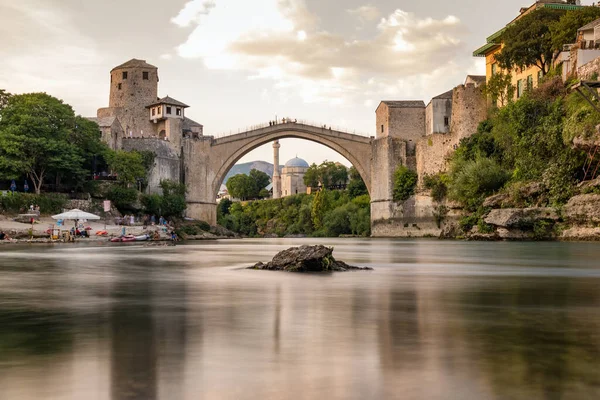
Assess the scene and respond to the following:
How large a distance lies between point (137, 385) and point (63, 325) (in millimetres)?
2571

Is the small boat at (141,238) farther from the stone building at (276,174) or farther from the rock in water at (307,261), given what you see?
the stone building at (276,174)

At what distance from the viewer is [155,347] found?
4.81 m

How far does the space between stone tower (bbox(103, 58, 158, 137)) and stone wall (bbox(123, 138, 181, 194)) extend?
373 centimetres

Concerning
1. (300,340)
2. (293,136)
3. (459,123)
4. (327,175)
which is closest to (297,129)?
(293,136)

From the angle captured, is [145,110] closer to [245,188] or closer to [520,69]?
[520,69]

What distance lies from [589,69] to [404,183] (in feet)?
79.5

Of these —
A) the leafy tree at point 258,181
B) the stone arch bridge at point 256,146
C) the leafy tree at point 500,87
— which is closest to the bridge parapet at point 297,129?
the stone arch bridge at point 256,146

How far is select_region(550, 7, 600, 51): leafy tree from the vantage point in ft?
110

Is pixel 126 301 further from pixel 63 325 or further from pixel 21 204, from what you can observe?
pixel 21 204

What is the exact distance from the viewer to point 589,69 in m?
28.1

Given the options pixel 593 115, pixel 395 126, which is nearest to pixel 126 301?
pixel 593 115

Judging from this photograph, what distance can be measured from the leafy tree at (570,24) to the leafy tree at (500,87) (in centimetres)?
525

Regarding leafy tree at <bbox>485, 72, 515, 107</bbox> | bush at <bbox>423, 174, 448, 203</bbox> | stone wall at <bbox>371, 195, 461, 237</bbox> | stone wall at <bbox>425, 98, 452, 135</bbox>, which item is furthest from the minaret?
leafy tree at <bbox>485, 72, 515, 107</bbox>

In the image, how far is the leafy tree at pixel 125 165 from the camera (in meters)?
43.3
